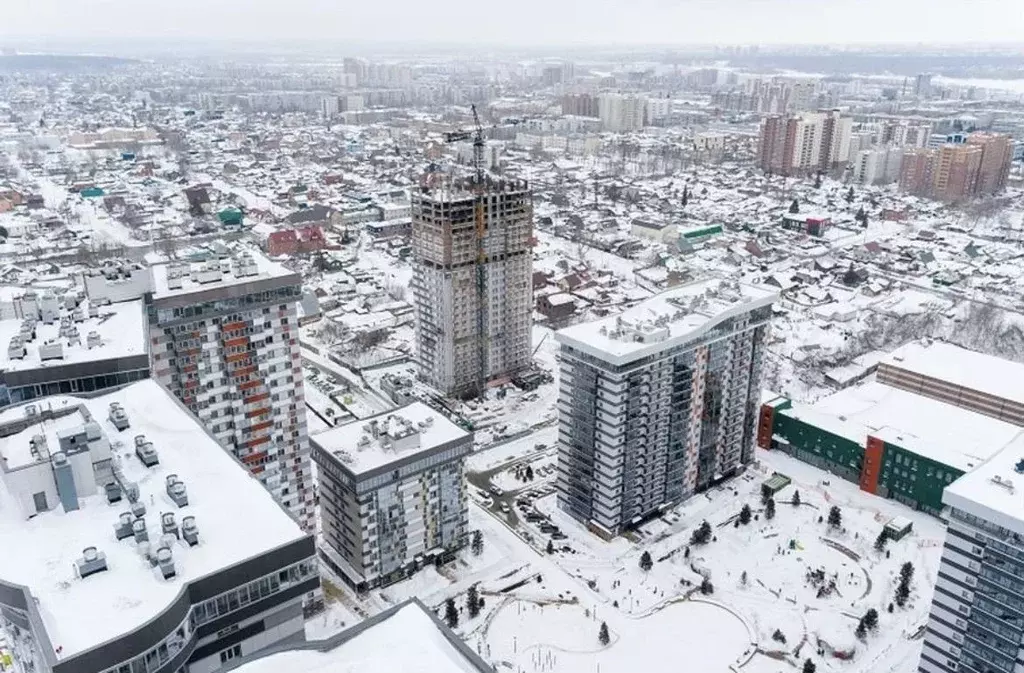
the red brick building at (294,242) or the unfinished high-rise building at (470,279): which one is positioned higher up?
the unfinished high-rise building at (470,279)

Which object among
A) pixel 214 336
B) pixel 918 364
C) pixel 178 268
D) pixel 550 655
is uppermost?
pixel 178 268

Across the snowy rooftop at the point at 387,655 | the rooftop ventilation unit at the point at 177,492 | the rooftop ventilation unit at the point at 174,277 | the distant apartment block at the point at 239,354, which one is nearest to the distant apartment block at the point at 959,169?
the distant apartment block at the point at 239,354

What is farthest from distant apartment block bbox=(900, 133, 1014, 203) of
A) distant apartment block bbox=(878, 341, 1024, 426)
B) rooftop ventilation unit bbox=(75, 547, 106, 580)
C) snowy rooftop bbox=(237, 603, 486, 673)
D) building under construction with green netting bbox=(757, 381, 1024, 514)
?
rooftop ventilation unit bbox=(75, 547, 106, 580)

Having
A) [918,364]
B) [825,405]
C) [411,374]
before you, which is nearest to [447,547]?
[411,374]

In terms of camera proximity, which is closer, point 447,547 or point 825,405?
point 447,547

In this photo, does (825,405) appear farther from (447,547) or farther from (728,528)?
(447,547)

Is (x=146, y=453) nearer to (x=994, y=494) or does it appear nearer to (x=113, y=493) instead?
(x=113, y=493)

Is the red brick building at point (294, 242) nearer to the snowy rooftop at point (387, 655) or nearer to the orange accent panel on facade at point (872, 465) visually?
the orange accent panel on facade at point (872, 465)

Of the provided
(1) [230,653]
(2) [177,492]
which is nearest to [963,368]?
(1) [230,653]
